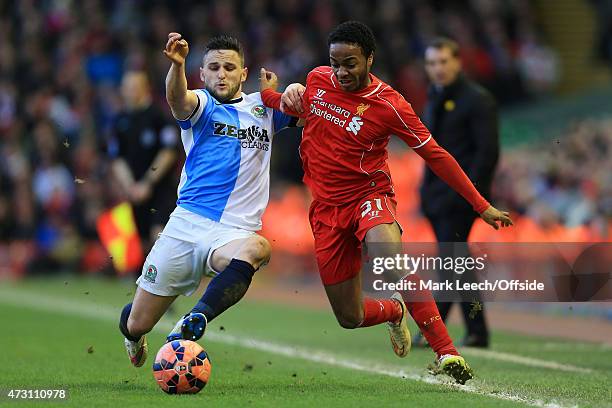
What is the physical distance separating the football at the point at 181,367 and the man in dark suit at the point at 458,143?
11.9ft

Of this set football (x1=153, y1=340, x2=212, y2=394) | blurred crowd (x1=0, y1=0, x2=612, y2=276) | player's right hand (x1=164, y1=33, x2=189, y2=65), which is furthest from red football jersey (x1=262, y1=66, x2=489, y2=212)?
blurred crowd (x1=0, y1=0, x2=612, y2=276)

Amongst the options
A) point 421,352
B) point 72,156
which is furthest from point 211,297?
point 72,156

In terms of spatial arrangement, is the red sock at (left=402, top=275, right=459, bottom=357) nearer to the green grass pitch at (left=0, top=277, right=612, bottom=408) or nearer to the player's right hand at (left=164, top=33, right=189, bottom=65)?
the green grass pitch at (left=0, top=277, right=612, bottom=408)

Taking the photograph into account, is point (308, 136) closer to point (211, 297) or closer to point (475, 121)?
point (211, 297)

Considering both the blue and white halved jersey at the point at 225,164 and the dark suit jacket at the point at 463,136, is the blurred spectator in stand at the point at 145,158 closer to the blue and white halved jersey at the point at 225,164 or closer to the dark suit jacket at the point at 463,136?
the dark suit jacket at the point at 463,136

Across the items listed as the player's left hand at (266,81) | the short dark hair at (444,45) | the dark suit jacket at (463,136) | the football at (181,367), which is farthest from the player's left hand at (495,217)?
the short dark hair at (444,45)

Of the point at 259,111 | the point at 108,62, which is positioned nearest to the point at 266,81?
the point at 259,111

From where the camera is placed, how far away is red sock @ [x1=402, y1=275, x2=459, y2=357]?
7859 millimetres

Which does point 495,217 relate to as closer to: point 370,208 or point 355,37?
point 370,208

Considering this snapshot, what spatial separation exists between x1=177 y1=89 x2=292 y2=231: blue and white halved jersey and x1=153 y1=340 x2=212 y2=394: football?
0.97m

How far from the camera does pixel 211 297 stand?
7.47m

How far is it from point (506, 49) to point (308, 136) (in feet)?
56.3

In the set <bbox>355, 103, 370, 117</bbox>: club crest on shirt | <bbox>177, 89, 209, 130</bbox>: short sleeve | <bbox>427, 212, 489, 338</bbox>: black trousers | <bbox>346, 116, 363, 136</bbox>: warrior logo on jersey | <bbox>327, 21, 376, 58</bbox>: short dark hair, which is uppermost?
<bbox>327, 21, 376, 58</bbox>: short dark hair

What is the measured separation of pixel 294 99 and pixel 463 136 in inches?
119
